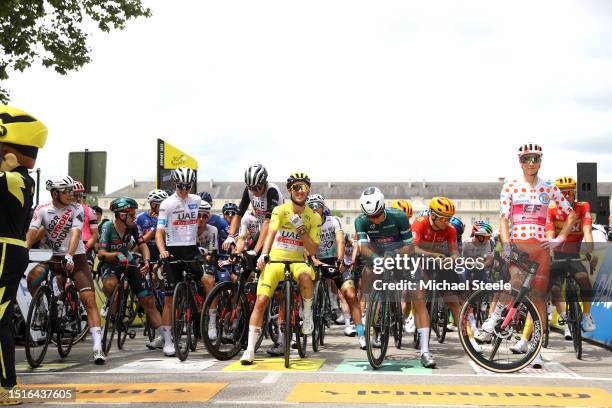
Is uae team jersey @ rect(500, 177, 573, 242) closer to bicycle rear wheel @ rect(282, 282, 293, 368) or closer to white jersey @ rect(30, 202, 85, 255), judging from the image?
bicycle rear wheel @ rect(282, 282, 293, 368)

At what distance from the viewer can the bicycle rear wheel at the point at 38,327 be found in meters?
7.92

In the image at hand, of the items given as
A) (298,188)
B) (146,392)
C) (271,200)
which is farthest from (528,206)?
(146,392)

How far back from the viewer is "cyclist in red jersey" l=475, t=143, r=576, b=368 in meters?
8.12

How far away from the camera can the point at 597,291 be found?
1055 cm

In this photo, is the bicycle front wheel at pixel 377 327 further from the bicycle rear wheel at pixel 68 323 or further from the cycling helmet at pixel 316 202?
the cycling helmet at pixel 316 202

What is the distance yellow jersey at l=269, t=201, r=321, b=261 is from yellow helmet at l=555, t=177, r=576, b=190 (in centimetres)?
354

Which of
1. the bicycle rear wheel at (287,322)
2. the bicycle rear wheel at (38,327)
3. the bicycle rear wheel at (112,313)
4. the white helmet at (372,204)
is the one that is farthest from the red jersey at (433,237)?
the bicycle rear wheel at (38,327)

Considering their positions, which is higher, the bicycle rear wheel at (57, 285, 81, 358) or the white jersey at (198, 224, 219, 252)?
the white jersey at (198, 224, 219, 252)

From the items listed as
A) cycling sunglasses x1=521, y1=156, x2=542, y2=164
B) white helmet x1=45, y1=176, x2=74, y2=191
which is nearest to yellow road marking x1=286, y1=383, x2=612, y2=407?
cycling sunglasses x1=521, y1=156, x2=542, y2=164

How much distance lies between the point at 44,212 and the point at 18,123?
3544 mm

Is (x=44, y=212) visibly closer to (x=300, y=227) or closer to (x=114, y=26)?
(x=300, y=227)

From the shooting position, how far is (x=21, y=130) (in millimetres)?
5273

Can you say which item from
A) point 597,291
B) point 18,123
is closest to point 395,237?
point 597,291

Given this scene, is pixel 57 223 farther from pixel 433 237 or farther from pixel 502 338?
pixel 502 338
